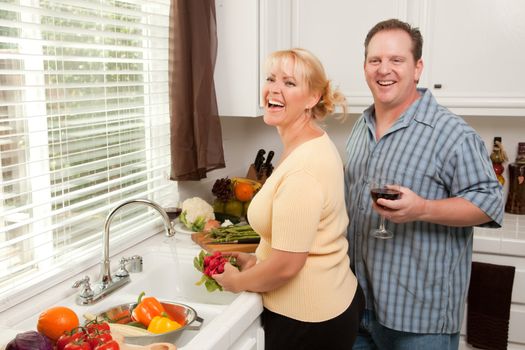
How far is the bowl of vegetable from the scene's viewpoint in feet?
5.01

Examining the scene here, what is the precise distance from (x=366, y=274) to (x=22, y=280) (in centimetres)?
105

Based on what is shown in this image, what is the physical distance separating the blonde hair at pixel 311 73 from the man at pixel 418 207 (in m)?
0.23

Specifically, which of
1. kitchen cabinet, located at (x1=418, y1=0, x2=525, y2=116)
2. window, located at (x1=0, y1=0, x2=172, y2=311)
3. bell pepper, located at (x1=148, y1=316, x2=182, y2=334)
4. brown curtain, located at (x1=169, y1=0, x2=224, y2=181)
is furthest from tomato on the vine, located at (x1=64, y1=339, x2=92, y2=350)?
kitchen cabinet, located at (x1=418, y1=0, x2=525, y2=116)

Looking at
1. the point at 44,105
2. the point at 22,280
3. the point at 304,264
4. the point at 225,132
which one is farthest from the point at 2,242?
the point at 225,132

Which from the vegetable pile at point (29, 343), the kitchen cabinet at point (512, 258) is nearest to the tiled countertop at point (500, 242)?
the kitchen cabinet at point (512, 258)

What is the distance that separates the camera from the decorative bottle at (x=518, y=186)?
2908 mm

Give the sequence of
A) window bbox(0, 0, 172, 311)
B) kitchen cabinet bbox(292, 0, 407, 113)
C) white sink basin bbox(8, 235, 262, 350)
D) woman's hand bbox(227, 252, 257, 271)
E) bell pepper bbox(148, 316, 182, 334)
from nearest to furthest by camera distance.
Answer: white sink basin bbox(8, 235, 262, 350), bell pepper bbox(148, 316, 182, 334), window bbox(0, 0, 172, 311), woman's hand bbox(227, 252, 257, 271), kitchen cabinet bbox(292, 0, 407, 113)

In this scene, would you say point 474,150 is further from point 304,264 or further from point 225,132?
point 225,132

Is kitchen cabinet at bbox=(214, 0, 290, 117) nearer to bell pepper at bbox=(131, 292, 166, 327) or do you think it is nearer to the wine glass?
the wine glass

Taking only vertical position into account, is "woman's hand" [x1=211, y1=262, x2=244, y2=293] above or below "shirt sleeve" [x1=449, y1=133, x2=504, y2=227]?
below

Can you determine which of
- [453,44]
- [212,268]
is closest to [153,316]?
[212,268]

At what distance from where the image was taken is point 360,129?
6.73ft

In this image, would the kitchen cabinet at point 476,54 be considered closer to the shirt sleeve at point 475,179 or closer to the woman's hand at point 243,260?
the shirt sleeve at point 475,179

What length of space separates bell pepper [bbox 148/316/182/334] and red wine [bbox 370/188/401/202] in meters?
0.65
